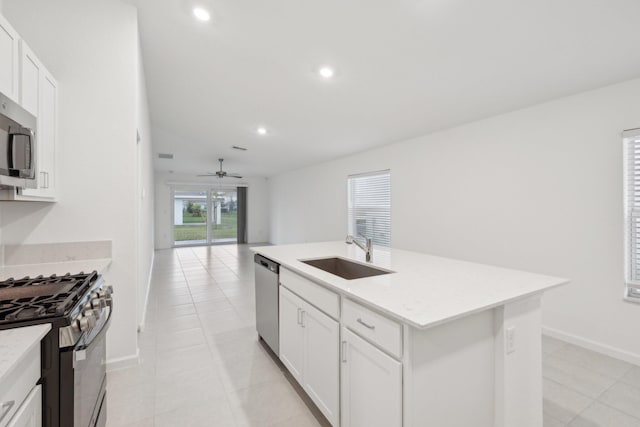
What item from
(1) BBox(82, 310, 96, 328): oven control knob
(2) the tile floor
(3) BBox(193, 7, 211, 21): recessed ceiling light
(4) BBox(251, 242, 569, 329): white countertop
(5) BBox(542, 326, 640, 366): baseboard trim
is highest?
(3) BBox(193, 7, 211, 21): recessed ceiling light

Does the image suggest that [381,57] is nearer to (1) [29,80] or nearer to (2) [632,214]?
(1) [29,80]

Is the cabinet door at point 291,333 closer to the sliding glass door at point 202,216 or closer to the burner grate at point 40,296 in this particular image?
the burner grate at point 40,296

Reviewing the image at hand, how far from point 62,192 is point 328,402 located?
90.7 inches

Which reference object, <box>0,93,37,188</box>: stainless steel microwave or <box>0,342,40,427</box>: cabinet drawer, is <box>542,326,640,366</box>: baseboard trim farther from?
<box>0,93,37,188</box>: stainless steel microwave

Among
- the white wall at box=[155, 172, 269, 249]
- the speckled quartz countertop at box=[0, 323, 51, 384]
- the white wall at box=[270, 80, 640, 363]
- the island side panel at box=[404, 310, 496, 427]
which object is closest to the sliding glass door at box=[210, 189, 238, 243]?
the white wall at box=[155, 172, 269, 249]

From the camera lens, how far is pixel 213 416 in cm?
173

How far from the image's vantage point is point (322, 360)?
1.61 meters

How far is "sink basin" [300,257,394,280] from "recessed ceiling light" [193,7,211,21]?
1.94 meters

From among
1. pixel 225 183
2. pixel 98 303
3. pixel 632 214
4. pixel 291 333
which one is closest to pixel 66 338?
pixel 98 303

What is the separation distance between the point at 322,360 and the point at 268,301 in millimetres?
947

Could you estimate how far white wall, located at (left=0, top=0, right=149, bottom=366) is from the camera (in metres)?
1.95

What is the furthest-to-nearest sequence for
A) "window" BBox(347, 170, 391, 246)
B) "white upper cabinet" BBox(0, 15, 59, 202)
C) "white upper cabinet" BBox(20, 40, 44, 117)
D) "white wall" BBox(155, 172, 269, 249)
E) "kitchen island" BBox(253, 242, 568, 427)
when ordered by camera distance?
"white wall" BBox(155, 172, 269, 249) < "window" BBox(347, 170, 391, 246) < "white upper cabinet" BBox(20, 40, 44, 117) < "white upper cabinet" BBox(0, 15, 59, 202) < "kitchen island" BBox(253, 242, 568, 427)

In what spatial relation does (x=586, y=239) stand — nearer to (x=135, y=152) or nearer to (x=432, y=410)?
Answer: (x=432, y=410)

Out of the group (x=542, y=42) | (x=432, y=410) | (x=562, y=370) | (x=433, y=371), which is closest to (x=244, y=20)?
(x=542, y=42)
